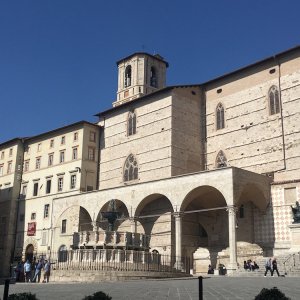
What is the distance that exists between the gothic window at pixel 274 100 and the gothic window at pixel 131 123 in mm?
12096

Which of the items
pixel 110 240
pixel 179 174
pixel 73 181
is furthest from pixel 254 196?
pixel 73 181

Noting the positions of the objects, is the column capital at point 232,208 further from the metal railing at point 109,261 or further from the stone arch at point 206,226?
the metal railing at point 109,261

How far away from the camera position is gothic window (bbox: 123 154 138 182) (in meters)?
39.4

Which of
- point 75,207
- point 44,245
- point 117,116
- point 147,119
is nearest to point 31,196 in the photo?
point 44,245

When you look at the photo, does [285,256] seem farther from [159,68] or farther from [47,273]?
[159,68]

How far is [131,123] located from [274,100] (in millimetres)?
12844

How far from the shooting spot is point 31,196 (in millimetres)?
45500

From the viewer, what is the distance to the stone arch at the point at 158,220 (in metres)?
33.9

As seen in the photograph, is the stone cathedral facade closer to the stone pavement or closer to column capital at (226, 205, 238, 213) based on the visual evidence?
column capital at (226, 205, 238, 213)

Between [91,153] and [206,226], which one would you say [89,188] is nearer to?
[91,153]

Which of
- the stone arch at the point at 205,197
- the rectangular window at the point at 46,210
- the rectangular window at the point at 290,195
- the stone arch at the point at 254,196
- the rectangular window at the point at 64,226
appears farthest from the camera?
the rectangular window at the point at 46,210

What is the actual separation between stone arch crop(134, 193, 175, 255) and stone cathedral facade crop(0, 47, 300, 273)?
8 cm

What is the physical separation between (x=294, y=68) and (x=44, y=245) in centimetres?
2595

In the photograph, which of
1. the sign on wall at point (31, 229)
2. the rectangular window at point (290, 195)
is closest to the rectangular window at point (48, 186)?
the sign on wall at point (31, 229)
